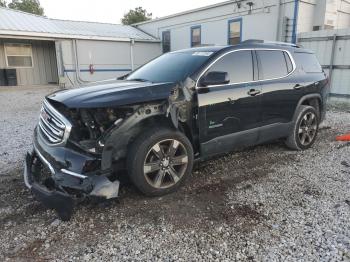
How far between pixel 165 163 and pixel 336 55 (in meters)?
10.2

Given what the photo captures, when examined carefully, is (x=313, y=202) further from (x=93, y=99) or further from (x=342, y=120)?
(x=342, y=120)

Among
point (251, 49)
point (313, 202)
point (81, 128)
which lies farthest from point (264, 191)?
point (81, 128)

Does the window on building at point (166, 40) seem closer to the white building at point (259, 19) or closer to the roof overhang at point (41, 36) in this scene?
the white building at point (259, 19)

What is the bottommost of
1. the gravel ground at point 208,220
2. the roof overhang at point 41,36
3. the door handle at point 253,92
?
the gravel ground at point 208,220

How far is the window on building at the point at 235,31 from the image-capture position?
14883mm

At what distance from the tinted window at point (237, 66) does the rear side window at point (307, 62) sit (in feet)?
4.33

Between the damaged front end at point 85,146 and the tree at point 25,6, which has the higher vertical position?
the tree at point 25,6

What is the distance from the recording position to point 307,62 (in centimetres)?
532

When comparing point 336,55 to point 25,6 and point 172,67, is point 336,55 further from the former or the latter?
point 25,6

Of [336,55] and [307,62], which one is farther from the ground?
[336,55]

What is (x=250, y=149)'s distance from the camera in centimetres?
543

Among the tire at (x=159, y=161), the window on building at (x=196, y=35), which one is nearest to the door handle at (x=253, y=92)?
the tire at (x=159, y=161)

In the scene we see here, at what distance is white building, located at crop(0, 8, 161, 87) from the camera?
1630cm

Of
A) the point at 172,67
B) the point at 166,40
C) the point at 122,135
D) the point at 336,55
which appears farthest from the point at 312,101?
the point at 166,40
